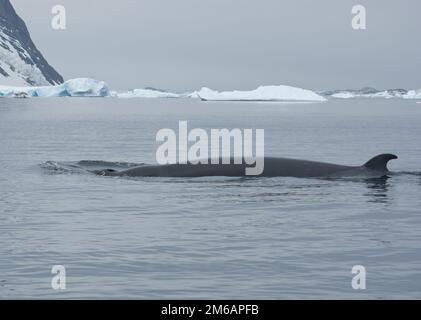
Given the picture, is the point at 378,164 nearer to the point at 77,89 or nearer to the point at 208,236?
the point at 208,236

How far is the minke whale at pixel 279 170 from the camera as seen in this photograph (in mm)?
18547

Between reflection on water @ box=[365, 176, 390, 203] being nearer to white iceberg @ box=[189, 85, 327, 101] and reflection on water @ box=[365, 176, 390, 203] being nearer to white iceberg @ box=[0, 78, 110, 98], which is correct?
white iceberg @ box=[189, 85, 327, 101]

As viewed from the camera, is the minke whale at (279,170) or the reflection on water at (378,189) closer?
the reflection on water at (378,189)

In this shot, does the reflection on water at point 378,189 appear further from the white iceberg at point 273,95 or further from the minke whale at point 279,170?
the white iceberg at point 273,95

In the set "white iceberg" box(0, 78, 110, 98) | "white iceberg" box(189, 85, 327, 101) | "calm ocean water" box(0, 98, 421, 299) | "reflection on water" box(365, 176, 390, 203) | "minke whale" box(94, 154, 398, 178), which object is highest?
"white iceberg" box(0, 78, 110, 98)

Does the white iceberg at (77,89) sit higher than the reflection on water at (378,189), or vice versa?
the white iceberg at (77,89)

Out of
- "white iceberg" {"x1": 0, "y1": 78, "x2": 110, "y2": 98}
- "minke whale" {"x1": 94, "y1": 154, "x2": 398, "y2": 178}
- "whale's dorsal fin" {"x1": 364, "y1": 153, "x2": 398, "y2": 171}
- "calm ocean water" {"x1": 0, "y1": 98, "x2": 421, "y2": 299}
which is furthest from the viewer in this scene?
"white iceberg" {"x1": 0, "y1": 78, "x2": 110, "y2": 98}

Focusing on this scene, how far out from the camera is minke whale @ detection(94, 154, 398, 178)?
1855 centimetres

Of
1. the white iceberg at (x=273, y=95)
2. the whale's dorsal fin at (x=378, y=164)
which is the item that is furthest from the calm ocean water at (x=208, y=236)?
the white iceberg at (x=273, y=95)

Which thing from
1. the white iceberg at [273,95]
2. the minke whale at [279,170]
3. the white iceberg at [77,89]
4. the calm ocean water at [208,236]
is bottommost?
the calm ocean water at [208,236]

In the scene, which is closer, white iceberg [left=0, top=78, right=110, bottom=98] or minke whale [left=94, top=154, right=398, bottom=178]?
minke whale [left=94, top=154, right=398, bottom=178]

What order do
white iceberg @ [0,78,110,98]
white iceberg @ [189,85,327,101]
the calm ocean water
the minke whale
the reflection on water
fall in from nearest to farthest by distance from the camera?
the calm ocean water → the reflection on water → the minke whale → white iceberg @ [189,85,327,101] → white iceberg @ [0,78,110,98]

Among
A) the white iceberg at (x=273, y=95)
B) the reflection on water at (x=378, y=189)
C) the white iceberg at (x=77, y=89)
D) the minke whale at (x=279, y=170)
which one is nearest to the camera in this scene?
the reflection on water at (x=378, y=189)

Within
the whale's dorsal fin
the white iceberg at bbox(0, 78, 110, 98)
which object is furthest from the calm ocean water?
the white iceberg at bbox(0, 78, 110, 98)
